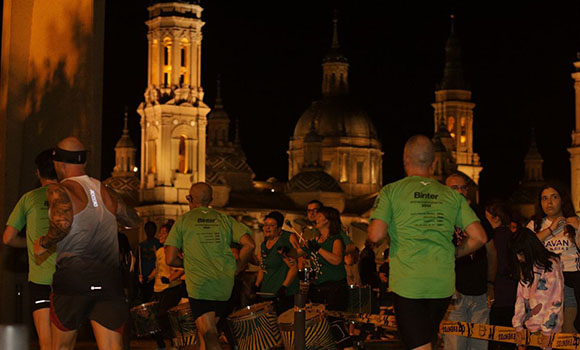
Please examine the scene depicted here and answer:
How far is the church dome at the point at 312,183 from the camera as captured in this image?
8419 centimetres

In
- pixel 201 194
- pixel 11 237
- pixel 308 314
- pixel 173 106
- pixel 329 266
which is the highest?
pixel 173 106

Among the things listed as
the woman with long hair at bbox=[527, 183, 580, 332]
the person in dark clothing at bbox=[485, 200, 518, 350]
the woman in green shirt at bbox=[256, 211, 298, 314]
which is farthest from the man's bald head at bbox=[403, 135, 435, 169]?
the woman in green shirt at bbox=[256, 211, 298, 314]

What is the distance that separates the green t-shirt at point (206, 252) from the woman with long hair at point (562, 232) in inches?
100

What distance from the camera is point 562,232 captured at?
10312 millimetres

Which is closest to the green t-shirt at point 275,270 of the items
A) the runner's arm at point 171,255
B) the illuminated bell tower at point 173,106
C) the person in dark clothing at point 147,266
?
the runner's arm at point 171,255

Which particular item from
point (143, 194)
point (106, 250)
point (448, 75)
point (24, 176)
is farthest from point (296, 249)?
point (448, 75)

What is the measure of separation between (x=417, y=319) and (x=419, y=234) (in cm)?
55

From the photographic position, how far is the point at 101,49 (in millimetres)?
14039

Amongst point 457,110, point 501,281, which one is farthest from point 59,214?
point 457,110

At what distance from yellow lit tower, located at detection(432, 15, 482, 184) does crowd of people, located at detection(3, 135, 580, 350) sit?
81.5 meters

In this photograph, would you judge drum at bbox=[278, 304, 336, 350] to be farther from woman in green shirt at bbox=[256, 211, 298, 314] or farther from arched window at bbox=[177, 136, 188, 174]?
arched window at bbox=[177, 136, 188, 174]

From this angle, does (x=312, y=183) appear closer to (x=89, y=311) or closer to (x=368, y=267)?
(x=368, y=267)

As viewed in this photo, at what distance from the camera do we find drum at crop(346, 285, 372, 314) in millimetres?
12172

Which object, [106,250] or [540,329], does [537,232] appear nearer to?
[540,329]
